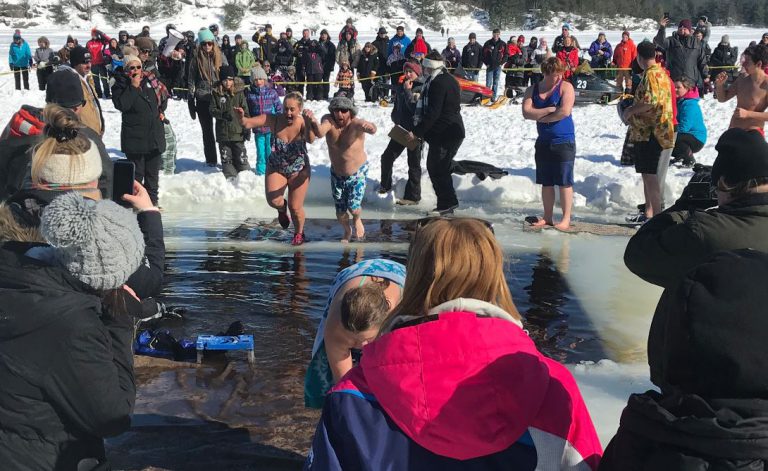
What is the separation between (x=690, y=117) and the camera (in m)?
9.94

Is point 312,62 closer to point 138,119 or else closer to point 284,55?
point 284,55

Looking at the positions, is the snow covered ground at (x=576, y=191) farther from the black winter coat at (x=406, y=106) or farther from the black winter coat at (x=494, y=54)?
the black winter coat at (x=494, y=54)

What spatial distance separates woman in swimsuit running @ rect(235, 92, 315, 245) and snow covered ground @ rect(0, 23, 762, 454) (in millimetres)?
1598

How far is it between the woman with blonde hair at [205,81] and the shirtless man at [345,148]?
4.55 m

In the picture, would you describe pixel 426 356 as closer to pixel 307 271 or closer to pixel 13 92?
pixel 307 271

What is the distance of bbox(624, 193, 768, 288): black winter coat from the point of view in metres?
2.78

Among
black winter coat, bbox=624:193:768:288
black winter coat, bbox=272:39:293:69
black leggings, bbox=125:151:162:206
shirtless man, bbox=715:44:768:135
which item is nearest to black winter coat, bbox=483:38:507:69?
black winter coat, bbox=272:39:293:69

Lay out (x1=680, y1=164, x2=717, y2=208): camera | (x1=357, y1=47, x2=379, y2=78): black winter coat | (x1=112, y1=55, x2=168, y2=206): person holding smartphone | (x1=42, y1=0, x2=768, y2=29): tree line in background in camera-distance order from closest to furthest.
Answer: (x1=680, y1=164, x2=717, y2=208): camera < (x1=112, y1=55, x2=168, y2=206): person holding smartphone < (x1=357, y1=47, x2=379, y2=78): black winter coat < (x1=42, y1=0, x2=768, y2=29): tree line in background

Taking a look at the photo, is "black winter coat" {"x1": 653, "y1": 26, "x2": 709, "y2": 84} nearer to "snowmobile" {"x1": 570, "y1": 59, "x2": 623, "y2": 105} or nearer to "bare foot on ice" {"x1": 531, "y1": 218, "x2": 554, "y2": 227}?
"snowmobile" {"x1": 570, "y1": 59, "x2": 623, "y2": 105}

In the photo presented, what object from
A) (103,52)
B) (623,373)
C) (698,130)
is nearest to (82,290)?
(623,373)

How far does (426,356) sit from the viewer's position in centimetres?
187

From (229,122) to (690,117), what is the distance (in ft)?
19.5

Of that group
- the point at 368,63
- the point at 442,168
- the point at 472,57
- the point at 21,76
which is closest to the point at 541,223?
the point at 442,168

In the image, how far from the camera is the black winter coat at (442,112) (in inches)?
347
